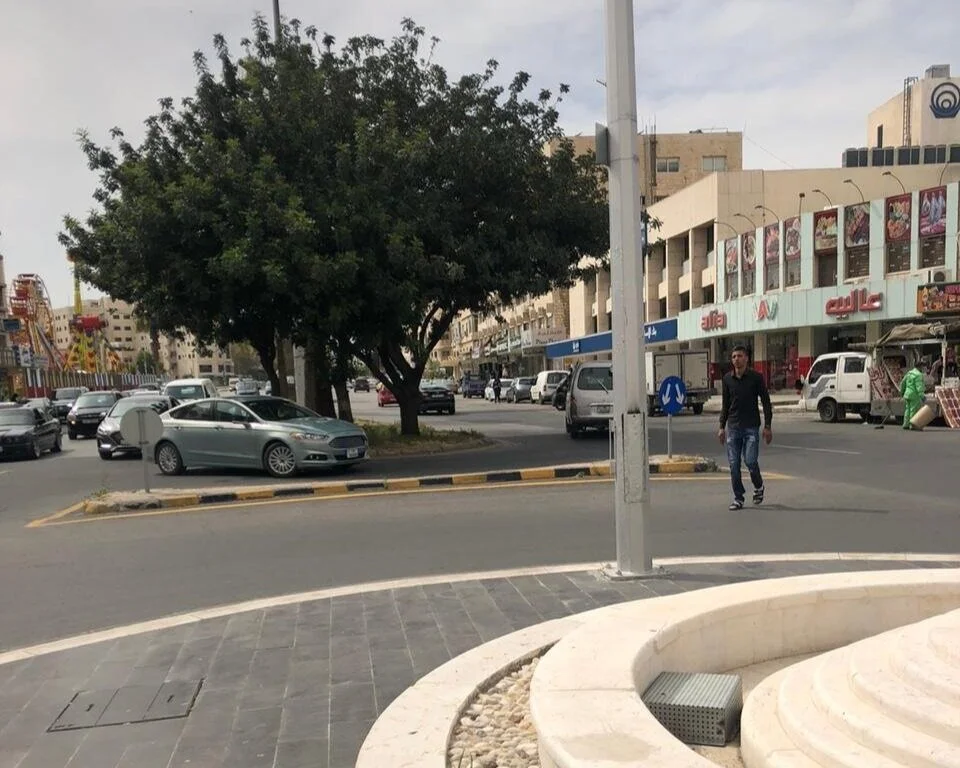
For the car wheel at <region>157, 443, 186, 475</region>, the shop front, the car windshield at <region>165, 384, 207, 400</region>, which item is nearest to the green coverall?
the shop front

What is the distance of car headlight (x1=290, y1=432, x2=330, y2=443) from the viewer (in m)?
13.5

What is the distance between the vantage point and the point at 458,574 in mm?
6691

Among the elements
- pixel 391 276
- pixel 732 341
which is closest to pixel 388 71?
pixel 391 276

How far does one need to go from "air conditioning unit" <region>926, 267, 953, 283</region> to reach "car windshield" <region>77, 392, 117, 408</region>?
30.3 metres

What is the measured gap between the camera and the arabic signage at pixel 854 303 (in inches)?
1196

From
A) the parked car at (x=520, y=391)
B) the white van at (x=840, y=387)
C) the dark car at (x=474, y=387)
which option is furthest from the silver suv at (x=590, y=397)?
the dark car at (x=474, y=387)

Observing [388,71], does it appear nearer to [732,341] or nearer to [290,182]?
[290,182]

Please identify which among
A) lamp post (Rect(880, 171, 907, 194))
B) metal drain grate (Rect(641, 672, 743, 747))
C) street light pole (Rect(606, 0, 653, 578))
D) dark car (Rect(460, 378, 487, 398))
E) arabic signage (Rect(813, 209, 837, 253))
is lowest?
dark car (Rect(460, 378, 487, 398))

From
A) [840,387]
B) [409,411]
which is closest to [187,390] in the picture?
[409,411]

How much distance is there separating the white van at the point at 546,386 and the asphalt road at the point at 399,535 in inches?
1138

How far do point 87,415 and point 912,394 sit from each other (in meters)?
26.1

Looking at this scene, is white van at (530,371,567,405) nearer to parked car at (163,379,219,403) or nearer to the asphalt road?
parked car at (163,379,219,403)

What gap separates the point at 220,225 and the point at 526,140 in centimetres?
714

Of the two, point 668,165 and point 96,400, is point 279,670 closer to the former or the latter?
point 96,400
